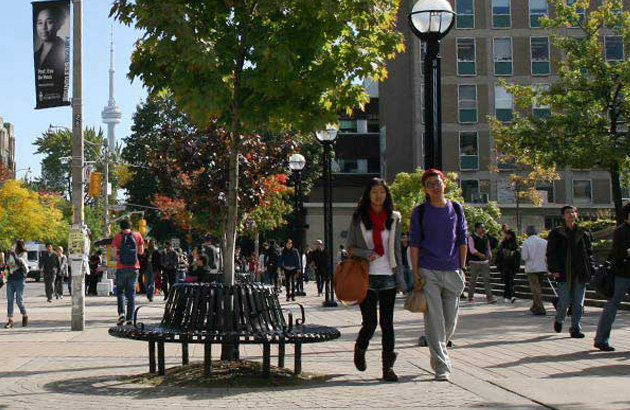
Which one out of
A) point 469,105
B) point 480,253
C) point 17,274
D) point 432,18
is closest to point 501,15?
point 469,105

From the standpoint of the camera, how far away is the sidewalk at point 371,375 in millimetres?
7520

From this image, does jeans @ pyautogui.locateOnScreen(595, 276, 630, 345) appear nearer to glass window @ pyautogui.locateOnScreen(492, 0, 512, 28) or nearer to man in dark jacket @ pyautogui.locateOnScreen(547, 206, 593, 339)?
man in dark jacket @ pyautogui.locateOnScreen(547, 206, 593, 339)

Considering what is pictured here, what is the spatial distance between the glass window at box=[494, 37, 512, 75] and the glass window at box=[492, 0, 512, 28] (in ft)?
A: 2.85

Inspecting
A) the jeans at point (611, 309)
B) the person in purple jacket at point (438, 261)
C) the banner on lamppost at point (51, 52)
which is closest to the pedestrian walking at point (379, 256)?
the person in purple jacket at point (438, 261)

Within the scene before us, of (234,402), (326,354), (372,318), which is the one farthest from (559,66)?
(234,402)

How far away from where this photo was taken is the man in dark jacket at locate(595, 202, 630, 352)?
1081cm

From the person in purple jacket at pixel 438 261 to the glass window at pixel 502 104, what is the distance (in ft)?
161

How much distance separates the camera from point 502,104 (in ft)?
187

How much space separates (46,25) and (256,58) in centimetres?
640

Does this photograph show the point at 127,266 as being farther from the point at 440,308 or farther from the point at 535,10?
the point at 535,10

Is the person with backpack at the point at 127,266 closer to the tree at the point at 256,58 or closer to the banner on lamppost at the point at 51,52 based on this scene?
the banner on lamppost at the point at 51,52

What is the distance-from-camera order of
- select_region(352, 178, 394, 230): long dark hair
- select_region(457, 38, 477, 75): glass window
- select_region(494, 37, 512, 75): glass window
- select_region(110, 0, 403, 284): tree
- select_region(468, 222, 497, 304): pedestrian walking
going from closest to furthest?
select_region(352, 178, 394, 230): long dark hair < select_region(110, 0, 403, 284): tree < select_region(468, 222, 497, 304): pedestrian walking < select_region(457, 38, 477, 75): glass window < select_region(494, 37, 512, 75): glass window

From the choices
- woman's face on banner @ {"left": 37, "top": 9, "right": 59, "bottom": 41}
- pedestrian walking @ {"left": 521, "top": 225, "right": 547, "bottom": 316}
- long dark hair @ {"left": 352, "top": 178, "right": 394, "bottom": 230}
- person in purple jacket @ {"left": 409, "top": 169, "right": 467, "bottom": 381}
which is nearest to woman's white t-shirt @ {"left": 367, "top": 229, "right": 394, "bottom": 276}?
long dark hair @ {"left": 352, "top": 178, "right": 394, "bottom": 230}

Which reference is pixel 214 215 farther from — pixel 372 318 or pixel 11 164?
pixel 11 164
